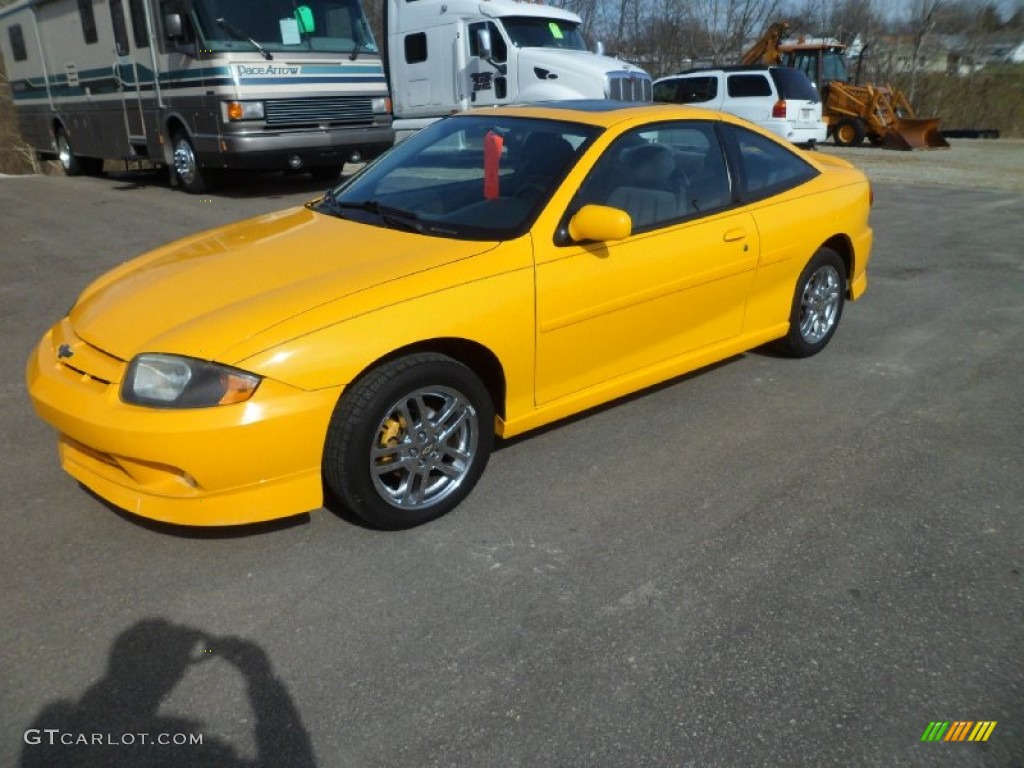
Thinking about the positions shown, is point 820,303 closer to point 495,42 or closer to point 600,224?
point 600,224

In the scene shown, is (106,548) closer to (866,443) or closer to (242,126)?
(866,443)

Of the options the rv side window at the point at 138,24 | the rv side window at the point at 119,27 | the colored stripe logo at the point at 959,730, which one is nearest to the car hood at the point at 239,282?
A: the colored stripe logo at the point at 959,730

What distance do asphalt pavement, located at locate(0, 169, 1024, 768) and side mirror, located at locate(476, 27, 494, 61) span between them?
1046 centimetres

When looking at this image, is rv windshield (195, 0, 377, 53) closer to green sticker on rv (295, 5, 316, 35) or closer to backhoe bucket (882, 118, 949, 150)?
green sticker on rv (295, 5, 316, 35)

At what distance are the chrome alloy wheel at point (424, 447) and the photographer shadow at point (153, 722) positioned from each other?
0.83 meters

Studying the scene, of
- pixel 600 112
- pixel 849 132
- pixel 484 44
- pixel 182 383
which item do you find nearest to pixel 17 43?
pixel 484 44

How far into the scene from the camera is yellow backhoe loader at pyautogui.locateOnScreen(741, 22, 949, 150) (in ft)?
70.5

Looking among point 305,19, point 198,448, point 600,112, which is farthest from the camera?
point 305,19

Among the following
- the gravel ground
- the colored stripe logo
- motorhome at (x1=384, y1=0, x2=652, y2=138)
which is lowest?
the gravel ground

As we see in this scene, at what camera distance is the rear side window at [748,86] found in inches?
692

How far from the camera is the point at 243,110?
10172 mm

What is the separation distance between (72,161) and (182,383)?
14184 millimetres

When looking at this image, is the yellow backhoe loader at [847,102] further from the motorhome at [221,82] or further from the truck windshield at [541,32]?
the motorhome at [221,82]

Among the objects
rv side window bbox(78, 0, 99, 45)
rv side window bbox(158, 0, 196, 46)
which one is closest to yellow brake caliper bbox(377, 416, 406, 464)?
rv side window bbox(158, 0, 196, 46)
